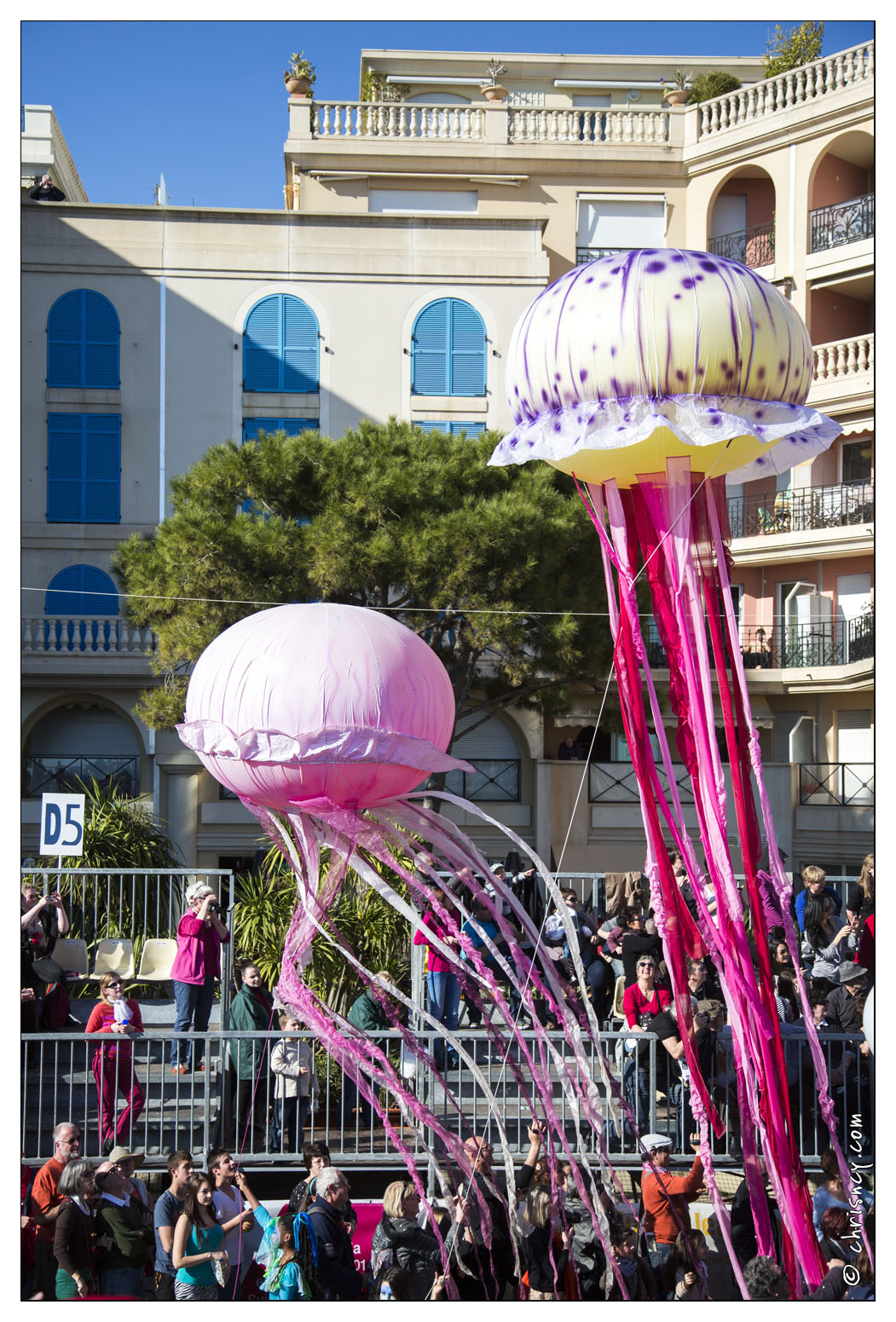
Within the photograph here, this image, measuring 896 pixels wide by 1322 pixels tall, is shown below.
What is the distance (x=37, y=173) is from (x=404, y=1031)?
20.1 metres

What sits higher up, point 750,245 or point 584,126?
point 584,126

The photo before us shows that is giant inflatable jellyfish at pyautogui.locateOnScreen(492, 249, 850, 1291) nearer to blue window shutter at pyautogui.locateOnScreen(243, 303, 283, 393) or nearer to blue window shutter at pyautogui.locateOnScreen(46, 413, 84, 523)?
blue window shutter at pyautogui.locateOnScreen(243, 303, 283, 393)

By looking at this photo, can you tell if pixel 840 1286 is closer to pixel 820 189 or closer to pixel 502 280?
pixel 502 280

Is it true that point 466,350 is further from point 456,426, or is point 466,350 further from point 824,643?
point 824,643

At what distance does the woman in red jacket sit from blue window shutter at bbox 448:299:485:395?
577 inches

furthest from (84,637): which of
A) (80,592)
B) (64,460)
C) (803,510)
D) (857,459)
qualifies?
(857,459)

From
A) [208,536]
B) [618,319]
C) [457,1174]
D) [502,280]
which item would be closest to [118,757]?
[208,536]

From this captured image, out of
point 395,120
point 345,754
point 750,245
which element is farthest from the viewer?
point 750,245

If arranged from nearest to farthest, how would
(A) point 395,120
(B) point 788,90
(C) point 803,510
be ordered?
1. (B) point 788,90
2. (C) point 803,510
3. (A) point 395,120

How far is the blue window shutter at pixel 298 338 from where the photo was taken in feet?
70.3

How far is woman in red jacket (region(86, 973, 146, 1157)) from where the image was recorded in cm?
798

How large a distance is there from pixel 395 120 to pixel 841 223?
783 centimetres

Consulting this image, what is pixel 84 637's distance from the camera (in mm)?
20766

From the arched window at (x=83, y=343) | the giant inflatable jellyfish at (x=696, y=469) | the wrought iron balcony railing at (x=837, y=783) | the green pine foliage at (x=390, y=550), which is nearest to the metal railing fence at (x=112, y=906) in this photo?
the green pine foliage at (x=390, y=550)
